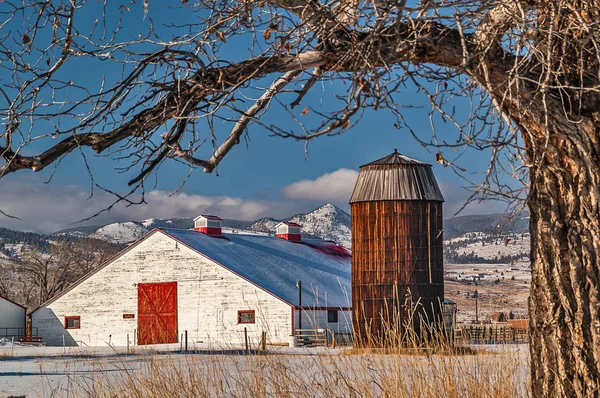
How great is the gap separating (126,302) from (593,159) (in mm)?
34075

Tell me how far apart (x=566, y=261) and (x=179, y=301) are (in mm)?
31982

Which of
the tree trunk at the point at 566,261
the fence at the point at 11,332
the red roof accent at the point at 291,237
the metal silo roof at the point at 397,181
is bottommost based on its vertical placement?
the fence at the point at 11,332

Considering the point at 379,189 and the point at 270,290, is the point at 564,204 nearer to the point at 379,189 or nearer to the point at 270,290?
the point at 379,189

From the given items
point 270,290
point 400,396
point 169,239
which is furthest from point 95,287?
point 400,396

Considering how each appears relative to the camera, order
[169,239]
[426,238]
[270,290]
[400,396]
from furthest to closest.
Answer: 1. [169,239]
2. [270,290]
3. [426,238]
4. [400,396]

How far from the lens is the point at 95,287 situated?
38844 mm

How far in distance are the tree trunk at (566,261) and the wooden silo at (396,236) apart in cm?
2002

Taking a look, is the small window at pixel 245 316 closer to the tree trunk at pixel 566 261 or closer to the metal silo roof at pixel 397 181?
the metal silo roof at pixel 397 181

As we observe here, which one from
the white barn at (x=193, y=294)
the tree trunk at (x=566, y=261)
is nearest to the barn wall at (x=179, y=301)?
the white barn at (x=193, y=294)

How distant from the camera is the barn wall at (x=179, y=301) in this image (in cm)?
3472

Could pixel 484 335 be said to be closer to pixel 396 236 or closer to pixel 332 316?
pixel 396 236

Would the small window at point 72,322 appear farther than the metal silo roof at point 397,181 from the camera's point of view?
Yes

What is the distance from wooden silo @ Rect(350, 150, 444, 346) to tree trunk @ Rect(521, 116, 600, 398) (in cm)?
2002

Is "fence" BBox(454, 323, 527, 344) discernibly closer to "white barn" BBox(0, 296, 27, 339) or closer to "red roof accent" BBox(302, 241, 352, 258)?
"red roof accent" BBox(302, 241, 352, 258)
